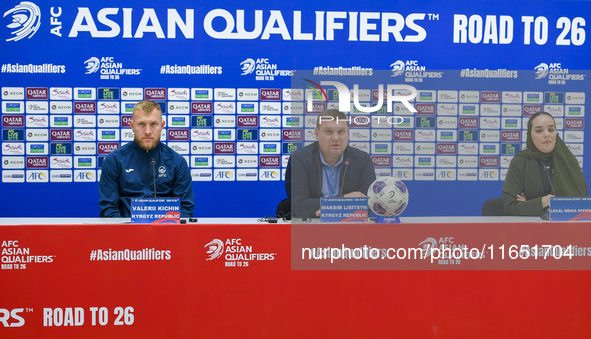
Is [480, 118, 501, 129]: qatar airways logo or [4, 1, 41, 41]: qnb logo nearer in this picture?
[480, 118, 501, 129]: qatar airways logo

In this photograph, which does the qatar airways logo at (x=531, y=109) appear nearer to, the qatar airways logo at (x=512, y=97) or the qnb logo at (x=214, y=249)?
the qatar airways logo at (x=512, y=97)

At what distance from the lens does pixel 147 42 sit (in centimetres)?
360

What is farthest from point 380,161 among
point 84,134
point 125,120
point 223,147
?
point 84,134

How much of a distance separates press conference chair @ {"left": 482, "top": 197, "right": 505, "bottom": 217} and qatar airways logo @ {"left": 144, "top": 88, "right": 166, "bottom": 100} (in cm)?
288

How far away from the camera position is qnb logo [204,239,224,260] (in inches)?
73.4

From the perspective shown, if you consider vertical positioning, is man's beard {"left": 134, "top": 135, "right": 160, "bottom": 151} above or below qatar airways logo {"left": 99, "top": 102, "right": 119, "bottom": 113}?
below

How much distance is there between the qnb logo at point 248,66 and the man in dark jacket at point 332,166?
1.89 meters

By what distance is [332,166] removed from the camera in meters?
2.05

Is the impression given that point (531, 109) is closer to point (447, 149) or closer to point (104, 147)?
point (447, 149)

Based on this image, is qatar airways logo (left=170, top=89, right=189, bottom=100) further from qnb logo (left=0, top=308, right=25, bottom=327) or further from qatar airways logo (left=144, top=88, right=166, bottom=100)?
qnb logo (left=0, top=308, right=25, bottom=327)

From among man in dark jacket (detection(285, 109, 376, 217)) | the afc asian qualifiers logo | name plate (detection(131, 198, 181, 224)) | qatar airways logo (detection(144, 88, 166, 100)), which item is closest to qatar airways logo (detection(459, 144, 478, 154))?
man in dark jacket (detection(285, 109, 376, 217))

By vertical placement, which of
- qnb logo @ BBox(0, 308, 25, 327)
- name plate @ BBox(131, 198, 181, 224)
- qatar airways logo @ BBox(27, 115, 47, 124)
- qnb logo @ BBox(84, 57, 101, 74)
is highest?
qnb logo @ BBox(84, 57, 101, 74)

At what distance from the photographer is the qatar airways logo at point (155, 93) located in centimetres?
366

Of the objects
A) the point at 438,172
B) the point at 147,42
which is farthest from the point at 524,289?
the point at 147,42
